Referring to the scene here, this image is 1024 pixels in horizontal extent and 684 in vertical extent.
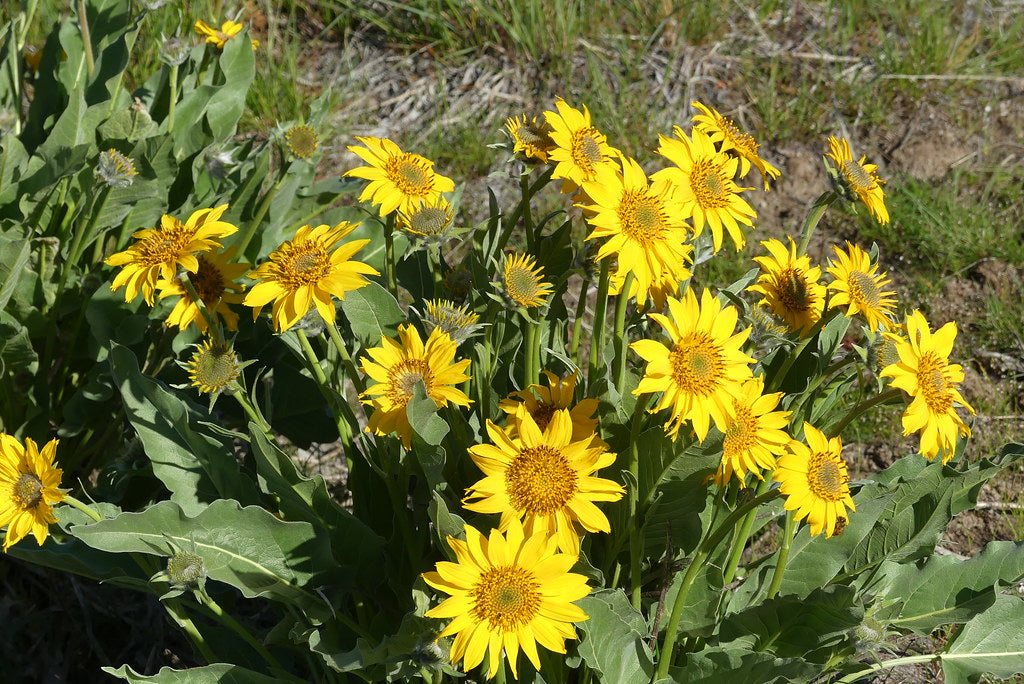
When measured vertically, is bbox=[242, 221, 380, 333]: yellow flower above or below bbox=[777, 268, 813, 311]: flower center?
above

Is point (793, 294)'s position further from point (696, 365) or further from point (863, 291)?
point (696, 365)

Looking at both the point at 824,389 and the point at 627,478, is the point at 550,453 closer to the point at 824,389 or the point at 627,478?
the point at 627,478

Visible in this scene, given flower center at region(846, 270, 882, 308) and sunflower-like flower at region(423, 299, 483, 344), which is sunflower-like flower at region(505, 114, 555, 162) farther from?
flower center at region(846, 270, 882, 308)

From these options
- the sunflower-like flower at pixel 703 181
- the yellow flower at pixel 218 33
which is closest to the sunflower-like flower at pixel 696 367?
the sunflower-like flower at pixel 703 181

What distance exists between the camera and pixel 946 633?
2.54 meters

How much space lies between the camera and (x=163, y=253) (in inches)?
75.2

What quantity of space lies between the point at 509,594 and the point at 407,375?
1.57 feet

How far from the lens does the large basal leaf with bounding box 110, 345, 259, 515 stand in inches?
80.8

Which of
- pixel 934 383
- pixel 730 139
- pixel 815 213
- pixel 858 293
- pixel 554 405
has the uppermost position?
pixel 730 139

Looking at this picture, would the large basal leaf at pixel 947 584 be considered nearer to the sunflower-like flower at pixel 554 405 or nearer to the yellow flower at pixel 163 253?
the sunflower-like flower at pixel 554 405

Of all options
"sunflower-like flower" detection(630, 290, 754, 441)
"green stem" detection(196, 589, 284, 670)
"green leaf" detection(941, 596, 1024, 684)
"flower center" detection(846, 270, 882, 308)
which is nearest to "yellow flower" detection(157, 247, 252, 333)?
"green stem" detection(196, 589, 284, 670)

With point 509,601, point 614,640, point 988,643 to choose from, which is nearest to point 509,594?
point 509,601

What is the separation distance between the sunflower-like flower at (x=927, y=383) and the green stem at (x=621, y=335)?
489 millimetres

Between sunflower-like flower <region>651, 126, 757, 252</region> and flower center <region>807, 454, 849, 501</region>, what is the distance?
466 millimetres
